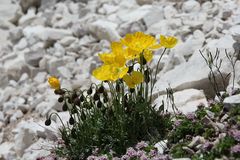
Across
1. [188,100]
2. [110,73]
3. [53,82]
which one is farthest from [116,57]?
[188,100]

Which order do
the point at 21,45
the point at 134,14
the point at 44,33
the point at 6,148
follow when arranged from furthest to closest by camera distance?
the point at 21,45 < the point at 44,33 < the point at 134,14 < the point at 6,148

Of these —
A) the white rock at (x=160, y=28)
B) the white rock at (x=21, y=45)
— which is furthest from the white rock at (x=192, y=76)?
the white rock at (x=21, y=45)

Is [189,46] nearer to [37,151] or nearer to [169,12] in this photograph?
[169,12]

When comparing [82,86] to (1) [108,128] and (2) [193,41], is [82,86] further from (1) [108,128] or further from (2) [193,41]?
(1) [108,128]

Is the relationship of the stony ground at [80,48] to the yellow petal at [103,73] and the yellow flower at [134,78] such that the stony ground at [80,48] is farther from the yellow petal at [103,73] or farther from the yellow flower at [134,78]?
the yellow petal at [103,73]

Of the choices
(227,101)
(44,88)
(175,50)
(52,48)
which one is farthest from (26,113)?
(227,101)

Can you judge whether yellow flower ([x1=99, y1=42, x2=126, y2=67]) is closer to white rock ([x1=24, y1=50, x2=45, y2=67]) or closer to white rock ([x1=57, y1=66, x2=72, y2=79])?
white rock ([x1=57, y1=66, x2=72, y2=79])
